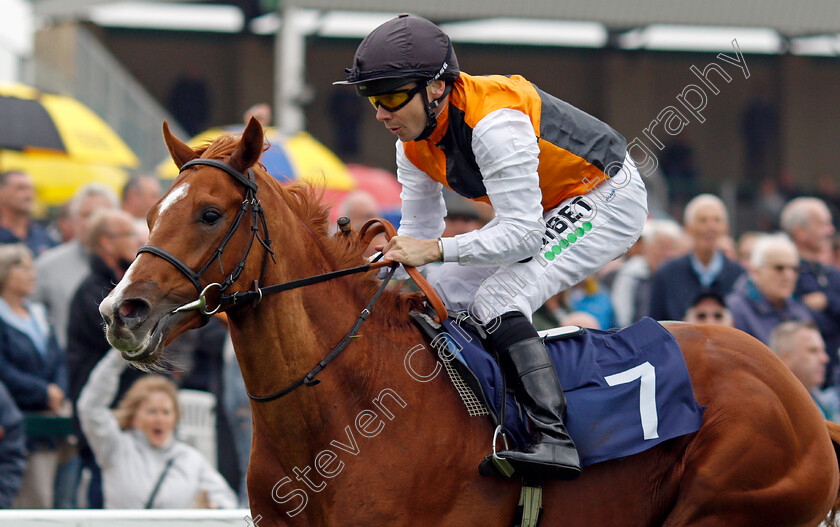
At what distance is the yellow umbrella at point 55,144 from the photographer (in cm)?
675

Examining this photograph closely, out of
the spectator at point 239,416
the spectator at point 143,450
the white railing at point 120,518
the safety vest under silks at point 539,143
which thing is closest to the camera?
the safety vest under silks at point 539,143

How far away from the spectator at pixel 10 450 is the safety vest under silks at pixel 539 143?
284 cm

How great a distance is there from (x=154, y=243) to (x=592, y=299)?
498 cm

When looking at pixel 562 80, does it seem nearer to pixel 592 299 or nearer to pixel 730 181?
pixel 730 181

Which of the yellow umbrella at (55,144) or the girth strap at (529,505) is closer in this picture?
the girth strap at (529,505)

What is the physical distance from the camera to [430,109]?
339 cm

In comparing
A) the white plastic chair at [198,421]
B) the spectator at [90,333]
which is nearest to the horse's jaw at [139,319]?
the spectator at [90,333]

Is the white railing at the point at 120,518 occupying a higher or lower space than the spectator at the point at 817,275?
lower

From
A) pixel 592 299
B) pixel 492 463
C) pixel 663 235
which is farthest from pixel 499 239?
pixel 663 235

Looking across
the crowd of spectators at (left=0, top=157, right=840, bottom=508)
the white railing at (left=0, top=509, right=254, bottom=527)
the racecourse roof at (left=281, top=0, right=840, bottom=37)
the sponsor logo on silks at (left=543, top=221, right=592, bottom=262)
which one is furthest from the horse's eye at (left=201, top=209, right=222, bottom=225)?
the racecourse roof at (left=281, top=0, right=840, bottom=37)

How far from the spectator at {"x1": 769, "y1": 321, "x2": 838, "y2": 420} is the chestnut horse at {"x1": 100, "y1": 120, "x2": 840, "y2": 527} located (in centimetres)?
235

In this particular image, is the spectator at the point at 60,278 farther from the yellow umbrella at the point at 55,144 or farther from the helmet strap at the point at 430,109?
the helmet strap at the point at 430,109

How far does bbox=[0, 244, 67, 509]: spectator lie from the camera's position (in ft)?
18.3

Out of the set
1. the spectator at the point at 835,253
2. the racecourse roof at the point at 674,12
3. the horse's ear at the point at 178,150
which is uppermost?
the racecourse roof at the point at 674,12
